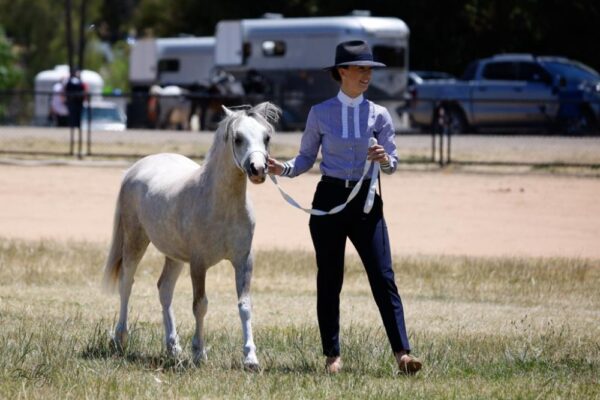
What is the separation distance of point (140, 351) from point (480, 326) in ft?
10.6

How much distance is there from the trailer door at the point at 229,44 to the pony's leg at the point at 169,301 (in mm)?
31635

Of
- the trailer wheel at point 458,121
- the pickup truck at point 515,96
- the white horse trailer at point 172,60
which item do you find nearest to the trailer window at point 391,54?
the pickup truck at point 515,96

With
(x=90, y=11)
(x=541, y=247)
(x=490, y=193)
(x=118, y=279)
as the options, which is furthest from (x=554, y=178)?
(x=90, y=11)

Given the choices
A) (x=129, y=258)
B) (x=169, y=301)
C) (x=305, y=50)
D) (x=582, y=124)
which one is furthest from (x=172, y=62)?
(x=169, y=301)

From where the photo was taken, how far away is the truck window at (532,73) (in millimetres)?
33594

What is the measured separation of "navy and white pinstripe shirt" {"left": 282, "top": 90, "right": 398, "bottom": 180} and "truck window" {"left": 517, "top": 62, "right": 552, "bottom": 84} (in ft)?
84.7

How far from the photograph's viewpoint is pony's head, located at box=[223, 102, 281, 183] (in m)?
8.07

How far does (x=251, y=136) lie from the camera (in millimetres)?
8266

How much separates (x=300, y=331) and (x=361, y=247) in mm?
2112

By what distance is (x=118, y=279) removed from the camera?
10.2m

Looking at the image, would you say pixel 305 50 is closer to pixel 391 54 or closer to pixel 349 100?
pixel 391 54

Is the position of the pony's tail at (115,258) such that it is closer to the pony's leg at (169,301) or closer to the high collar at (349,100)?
the pony's leg at (169,301)

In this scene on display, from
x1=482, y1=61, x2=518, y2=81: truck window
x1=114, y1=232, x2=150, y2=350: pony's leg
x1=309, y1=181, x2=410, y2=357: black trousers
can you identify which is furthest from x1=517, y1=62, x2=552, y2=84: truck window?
x1=309, y1=181, x2=410, y2=357: black trousers

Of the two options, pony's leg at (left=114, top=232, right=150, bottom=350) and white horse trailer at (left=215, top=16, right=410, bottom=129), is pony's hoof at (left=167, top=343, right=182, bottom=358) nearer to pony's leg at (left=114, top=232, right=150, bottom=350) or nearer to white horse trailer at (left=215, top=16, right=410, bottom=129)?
pony's leg at (left=114, top=232, right=150, bottom=350)
